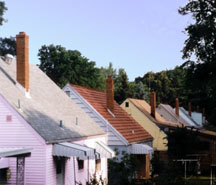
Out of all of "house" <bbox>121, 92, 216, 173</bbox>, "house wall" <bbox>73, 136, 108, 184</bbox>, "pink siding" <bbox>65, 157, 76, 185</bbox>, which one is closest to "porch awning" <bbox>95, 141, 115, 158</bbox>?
"house wall" <bbox>73, 136, 108, 184</bbox>

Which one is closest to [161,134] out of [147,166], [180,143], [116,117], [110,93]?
[180,143]

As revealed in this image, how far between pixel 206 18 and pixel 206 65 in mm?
2489

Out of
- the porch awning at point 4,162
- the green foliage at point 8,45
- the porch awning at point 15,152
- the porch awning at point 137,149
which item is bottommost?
the porch awning at point 4,162

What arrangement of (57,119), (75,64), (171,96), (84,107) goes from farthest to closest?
(171,96) < (75,64) < (84,107) < (57,119)

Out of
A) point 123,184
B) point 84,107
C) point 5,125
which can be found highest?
point 84,107

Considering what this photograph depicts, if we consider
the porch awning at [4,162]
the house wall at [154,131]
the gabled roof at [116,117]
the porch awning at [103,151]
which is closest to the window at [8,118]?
the porch awning at [4,162]

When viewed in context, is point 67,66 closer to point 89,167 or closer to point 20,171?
point 89,167

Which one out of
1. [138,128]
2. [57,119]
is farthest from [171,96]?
[57,119]

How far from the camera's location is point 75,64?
5762cm

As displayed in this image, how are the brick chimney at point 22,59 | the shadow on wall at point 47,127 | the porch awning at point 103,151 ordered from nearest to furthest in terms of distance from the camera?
the shadow on wall at point 47,127, the brick chimney at point 22,59, the porch awning at point 103,151

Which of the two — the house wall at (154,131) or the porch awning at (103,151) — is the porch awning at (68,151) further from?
the house wall at (154,131)

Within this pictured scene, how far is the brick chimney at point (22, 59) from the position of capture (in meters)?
20.4

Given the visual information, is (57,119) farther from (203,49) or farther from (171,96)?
(171,96)

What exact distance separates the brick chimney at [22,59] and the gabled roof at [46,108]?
43cm
